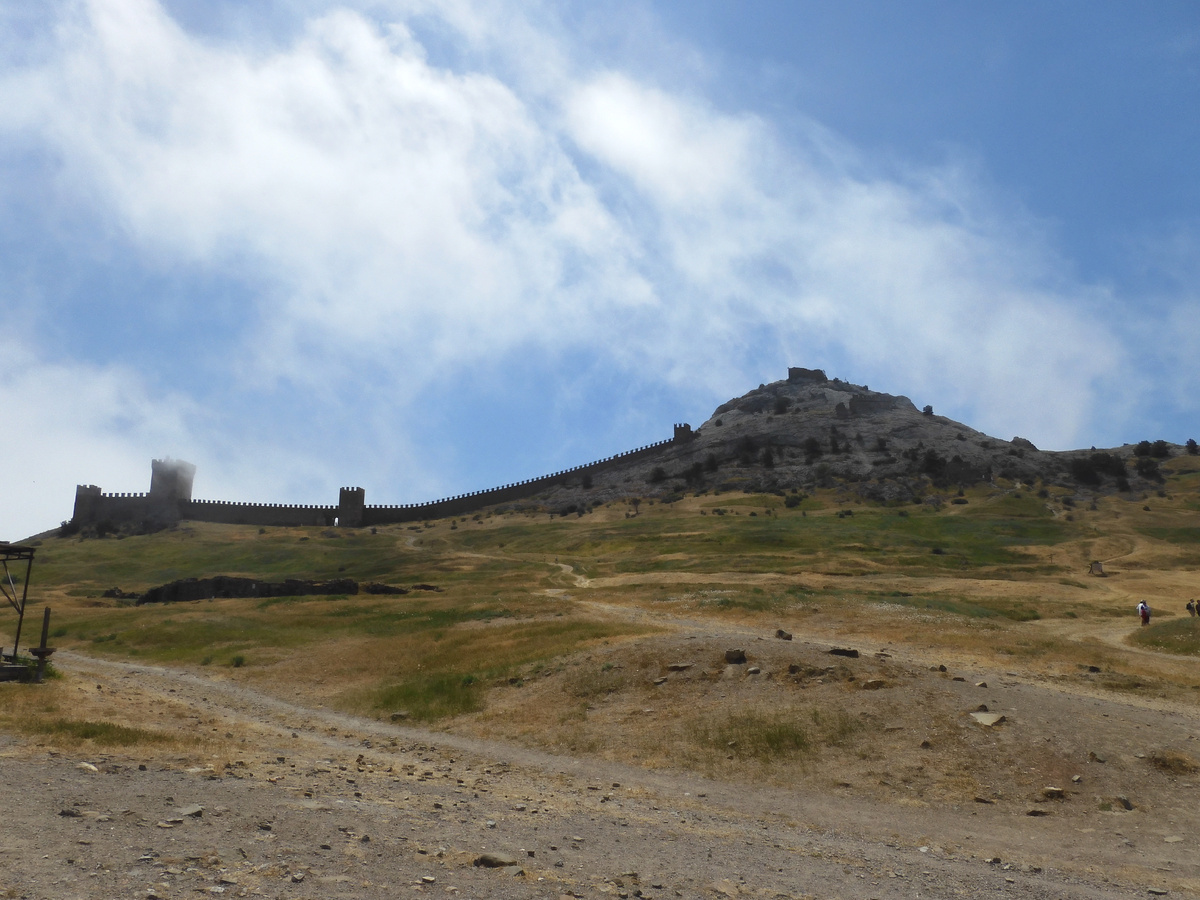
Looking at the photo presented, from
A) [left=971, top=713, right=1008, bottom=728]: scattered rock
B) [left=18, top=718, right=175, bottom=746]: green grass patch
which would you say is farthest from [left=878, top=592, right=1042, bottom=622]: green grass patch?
[left=18, top=718, right=175, bottom=746]: green grass patch

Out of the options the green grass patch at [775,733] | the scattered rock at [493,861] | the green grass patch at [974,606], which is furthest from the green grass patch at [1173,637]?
the scattered rock at [493,861]

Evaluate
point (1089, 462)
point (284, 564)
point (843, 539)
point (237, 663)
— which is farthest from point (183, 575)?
point (1089, 462)

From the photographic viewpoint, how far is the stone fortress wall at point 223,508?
122500 millimetres

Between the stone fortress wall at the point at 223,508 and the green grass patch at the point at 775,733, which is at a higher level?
the stone fortress wall at the point at 223,508

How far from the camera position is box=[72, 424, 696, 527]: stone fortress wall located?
4823 inches

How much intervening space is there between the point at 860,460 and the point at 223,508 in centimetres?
9721

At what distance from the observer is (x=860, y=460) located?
123312mm

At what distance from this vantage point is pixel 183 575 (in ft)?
263

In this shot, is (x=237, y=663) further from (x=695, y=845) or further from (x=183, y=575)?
(x=183, y=575)

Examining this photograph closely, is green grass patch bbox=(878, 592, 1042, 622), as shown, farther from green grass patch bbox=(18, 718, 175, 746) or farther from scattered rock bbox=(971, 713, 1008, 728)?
green grass patch bbox=(18, 718, 175, 746)

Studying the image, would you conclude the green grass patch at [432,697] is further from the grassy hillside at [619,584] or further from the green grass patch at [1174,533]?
the green grass patch at [1174,533]

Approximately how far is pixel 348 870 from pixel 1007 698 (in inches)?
660

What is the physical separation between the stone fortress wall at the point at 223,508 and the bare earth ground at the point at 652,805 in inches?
4200

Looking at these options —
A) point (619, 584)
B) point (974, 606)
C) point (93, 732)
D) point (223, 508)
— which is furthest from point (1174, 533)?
point (223, 508)
